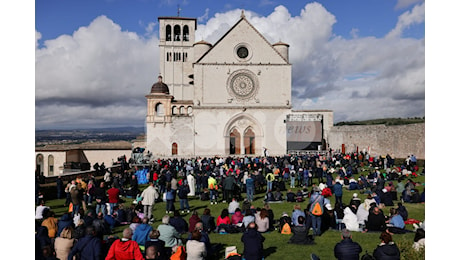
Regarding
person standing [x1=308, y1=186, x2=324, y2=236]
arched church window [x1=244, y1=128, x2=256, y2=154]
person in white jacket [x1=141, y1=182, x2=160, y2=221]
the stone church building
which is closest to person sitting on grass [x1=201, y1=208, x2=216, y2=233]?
person in white jacket [x1=141, y1=182, x2=160, y2=221]

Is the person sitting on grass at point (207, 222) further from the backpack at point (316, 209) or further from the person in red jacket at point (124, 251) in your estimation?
the person in red jacket at point (124, 251)

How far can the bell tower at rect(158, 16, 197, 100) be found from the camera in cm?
5250

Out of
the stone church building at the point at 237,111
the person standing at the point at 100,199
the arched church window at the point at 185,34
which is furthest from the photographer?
the arched church window at the point at 185,34

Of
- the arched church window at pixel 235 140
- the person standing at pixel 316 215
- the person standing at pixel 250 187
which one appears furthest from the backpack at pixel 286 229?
the arched church window at pixel 235 140

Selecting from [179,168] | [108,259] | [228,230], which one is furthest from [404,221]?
[179,168]

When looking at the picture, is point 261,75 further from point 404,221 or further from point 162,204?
point 404,221

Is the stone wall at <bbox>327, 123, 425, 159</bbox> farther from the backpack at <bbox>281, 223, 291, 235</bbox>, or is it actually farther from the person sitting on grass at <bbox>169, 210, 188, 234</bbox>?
the person sitting on grass at <bbox>169, 210, 188, 234</bbox>

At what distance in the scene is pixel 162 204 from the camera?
16344 millimetres

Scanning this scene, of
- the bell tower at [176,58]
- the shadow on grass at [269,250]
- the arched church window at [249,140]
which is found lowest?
the shadow on grass at [269,250]

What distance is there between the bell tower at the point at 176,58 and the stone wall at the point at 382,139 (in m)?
22.1

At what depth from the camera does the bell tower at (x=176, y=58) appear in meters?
52.5
